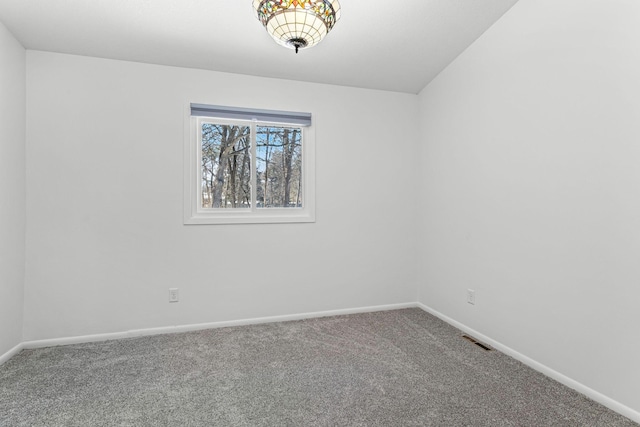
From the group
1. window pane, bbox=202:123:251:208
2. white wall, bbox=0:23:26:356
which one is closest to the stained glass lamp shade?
window pane, bbox=202:123:251:208

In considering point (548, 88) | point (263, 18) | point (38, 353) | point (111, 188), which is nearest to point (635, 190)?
point (548, 88)

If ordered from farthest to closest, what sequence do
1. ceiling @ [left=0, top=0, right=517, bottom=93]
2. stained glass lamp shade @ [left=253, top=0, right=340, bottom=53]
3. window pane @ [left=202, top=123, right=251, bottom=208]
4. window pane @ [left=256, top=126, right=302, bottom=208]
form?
window pane @ [left=256, top=126, right=302, bottom=208] < window pane @ [left=202, top=123, right=251, bottom=208] < ceiling @ [left=0, top=0, right=517, bottom=93] < stained glass lamp shade @ [left=253, top=0, right=340, bottom=53]

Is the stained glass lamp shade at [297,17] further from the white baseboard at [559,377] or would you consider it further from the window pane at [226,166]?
the white baseboard at [559,377]

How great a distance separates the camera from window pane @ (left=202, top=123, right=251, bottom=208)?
2.83 m

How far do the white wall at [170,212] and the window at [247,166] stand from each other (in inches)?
3.5

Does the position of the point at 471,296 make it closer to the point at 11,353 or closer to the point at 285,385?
the point at 285,385

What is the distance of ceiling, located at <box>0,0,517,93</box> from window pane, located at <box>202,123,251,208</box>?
20.7 inches

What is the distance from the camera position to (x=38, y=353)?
2.22m

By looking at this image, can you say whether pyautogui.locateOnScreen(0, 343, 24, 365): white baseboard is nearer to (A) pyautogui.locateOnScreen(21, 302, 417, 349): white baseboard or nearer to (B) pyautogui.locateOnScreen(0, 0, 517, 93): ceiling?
(A) pyautogui.locateOnScreen(21, 302, 417, 349): white baseboard

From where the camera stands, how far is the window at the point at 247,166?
273 centimetres

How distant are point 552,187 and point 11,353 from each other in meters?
3.64

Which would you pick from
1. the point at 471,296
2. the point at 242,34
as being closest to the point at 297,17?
the point at 242,34

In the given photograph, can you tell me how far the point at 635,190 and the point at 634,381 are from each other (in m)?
0.92

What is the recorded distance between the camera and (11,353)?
2158 mm
